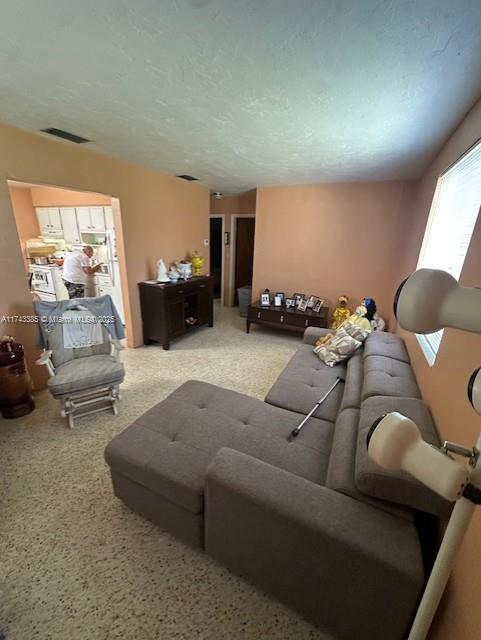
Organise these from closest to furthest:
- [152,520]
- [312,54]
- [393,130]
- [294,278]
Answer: [312,54]
[152,520]
[393,130]
[294,278]

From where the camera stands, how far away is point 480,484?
60 centimetres

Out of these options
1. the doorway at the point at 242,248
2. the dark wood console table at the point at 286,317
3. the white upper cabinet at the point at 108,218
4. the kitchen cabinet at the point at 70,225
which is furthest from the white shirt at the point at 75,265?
the doorway at the point at 242,248

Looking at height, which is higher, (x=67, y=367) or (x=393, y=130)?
(x=393, y=130)

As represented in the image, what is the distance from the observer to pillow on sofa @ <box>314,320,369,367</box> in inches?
98.3

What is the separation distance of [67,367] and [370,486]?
2.35 meters

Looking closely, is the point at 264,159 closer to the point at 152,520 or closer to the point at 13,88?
the point at 13,88

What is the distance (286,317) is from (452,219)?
2.43 m

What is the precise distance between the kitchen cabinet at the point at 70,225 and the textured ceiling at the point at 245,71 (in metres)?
2.65

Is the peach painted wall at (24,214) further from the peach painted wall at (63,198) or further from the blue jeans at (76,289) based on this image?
the blue jeans at (76,289)

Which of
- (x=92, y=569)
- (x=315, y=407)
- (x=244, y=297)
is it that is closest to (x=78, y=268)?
(x=244, y=297)

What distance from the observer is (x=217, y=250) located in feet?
21.3

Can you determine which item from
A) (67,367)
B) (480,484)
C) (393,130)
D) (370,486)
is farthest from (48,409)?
(393,130)

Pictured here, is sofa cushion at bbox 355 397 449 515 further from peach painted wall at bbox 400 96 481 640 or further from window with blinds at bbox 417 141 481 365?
window with blinds at bbox 417 141 481 365

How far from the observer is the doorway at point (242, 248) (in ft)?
18.4
